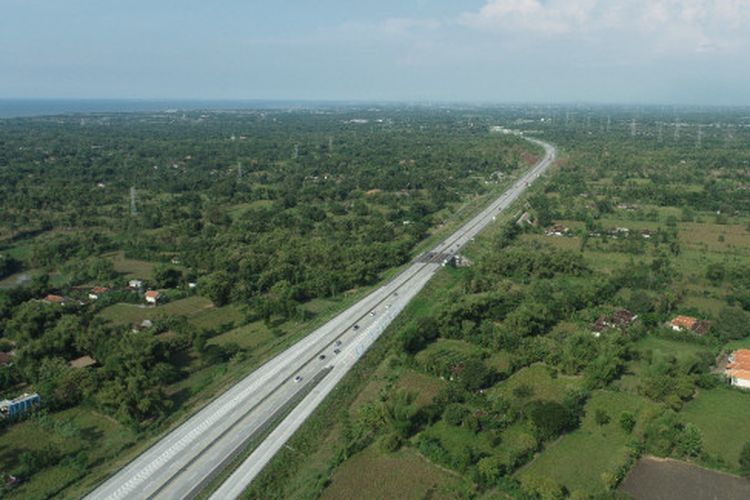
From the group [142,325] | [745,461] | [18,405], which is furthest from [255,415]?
[745,461]

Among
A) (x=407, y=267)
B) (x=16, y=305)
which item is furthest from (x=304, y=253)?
(x=16, y=305)

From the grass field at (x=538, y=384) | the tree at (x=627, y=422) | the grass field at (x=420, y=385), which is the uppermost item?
the tree at (x=627, y=422)

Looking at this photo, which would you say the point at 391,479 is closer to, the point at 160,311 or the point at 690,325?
the point at 690,325

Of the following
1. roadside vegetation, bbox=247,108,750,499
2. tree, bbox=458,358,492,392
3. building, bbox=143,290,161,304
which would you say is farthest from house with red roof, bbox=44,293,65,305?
tree, bbox=458,358,492,392

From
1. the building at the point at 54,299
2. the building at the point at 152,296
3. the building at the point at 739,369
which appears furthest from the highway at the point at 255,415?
the building at the point at 739,369

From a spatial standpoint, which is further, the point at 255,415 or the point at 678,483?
the point at 255,415

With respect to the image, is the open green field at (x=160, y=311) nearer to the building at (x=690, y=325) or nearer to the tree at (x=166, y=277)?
the tree at (x=166, y=277)

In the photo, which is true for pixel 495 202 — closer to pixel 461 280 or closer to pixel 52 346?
pixel 461 280

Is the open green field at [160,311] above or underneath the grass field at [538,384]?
above
